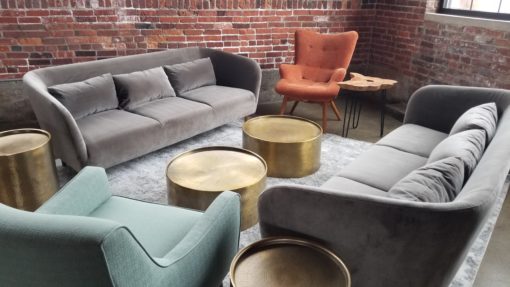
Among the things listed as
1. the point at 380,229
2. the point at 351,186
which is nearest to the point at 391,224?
the point at 380,229

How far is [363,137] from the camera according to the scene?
413cm

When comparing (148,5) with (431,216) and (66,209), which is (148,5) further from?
(431,216)

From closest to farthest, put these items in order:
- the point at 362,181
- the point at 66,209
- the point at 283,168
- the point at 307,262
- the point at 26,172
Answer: the point at 307,262
the point at 66,209
the point at 362,181
the point at 26,172
the point at 283,168

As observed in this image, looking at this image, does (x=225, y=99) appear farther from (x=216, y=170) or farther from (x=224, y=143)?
(x=216, y=170)

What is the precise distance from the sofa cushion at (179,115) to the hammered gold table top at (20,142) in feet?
2.77

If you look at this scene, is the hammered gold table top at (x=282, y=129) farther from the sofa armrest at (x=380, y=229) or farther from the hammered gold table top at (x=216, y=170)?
the sofa armrest at (x=380, y=229)

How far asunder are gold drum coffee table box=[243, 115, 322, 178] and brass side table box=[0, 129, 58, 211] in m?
1.39

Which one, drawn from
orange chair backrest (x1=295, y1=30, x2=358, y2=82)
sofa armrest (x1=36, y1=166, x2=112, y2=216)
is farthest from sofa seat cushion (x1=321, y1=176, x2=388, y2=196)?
orange chair backrest (x1=295, y1=30, x2=358, y2=82)

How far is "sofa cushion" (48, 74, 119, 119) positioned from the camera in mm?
3094

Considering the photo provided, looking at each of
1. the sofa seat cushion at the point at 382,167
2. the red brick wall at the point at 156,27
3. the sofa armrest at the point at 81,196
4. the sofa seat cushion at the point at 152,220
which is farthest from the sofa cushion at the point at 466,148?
the red brick wall at the point at 156,27

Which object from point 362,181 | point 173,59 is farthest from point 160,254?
point 173,59

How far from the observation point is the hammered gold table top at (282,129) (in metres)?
3.15

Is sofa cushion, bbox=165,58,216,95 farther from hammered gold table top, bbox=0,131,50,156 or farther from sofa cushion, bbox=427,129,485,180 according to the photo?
sofa cushion, bbox=427,129,485,180

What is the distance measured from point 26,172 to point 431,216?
233 cm
